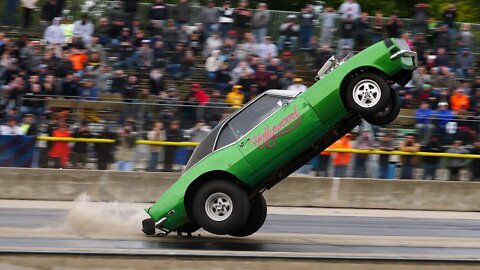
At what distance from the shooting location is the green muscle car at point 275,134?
10.9 m

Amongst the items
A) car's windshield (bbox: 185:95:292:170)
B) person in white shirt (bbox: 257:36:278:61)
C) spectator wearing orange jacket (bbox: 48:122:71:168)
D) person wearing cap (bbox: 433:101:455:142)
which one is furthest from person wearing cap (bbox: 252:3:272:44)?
car's windshield (bbox: 185:95:292:170)

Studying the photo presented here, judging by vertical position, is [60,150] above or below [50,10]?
below

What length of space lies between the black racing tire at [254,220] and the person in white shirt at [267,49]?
33.3ft

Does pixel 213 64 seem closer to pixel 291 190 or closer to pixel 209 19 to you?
pixel 209 19

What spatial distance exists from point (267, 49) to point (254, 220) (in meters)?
10.7

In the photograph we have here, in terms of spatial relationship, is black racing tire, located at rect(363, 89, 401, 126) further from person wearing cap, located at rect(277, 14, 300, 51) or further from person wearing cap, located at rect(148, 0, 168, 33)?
person wearing cap, located at rect(277, 14, 300, 51)

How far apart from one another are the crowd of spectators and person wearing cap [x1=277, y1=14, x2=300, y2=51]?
0.03m

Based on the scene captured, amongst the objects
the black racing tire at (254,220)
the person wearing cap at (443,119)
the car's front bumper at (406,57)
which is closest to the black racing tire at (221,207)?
the black racing tire at (254,220)

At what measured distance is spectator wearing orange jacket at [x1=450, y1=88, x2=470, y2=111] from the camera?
21062mm

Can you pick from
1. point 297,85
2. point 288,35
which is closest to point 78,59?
point 297,85

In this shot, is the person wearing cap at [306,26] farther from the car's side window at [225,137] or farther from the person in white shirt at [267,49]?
the car's side window at [225,137]

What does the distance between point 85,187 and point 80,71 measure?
3287 millimetres

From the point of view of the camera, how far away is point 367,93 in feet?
35.3

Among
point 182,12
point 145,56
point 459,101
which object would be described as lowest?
point 459,101
